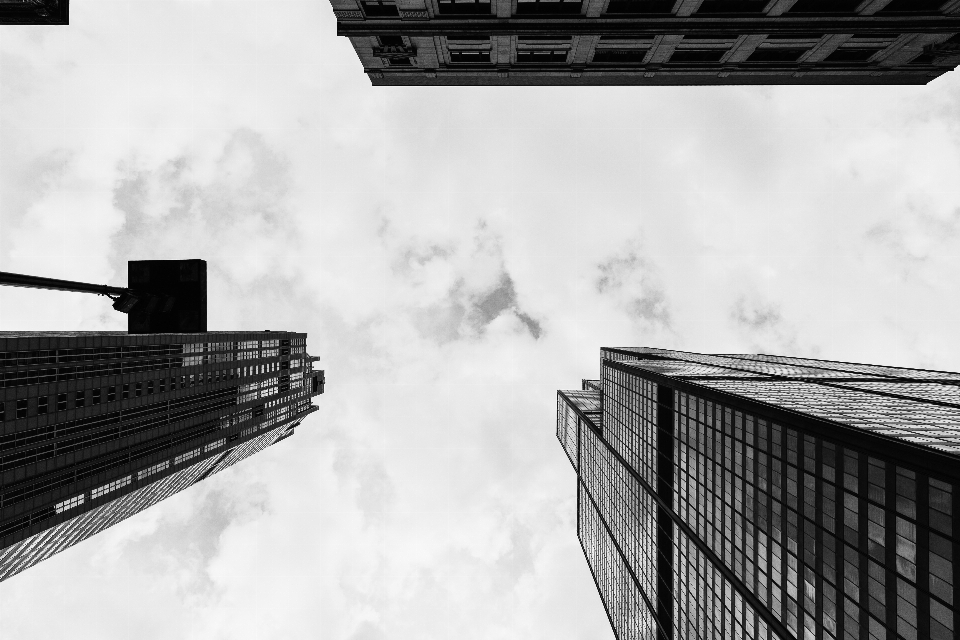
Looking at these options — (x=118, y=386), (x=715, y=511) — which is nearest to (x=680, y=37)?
(x=715, y=511)

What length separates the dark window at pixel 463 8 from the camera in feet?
117

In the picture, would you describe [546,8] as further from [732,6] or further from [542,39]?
[732,6]

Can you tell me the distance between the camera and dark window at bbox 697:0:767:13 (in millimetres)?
34938

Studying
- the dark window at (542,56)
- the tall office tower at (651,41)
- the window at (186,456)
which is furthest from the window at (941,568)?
the window at (186,456)

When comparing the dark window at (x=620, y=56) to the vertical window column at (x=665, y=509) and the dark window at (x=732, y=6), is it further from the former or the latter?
the vertical window column at (x=665, y=509)

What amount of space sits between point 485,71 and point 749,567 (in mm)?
57833

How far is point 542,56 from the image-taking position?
1692 inches

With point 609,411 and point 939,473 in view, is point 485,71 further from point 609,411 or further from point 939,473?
point 609,411

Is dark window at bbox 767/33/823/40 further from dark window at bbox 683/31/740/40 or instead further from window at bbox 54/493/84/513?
window at bbox 54/493/84/513

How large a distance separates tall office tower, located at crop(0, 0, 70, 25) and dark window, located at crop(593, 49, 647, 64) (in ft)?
155

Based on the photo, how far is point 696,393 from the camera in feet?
180

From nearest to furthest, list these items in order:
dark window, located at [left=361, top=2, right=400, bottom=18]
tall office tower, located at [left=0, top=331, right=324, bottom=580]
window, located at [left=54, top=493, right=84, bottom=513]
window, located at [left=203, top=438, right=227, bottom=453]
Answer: dark window, located at [left=361, top=2, right=400, bottom=18]
tall office tower, located at [left=0, top=331, right=324, bottom=580]
window, located at [left=54, top=493, right=84, bottom=513]
window, located at [left=203, top=438, right=227, bottom=453]

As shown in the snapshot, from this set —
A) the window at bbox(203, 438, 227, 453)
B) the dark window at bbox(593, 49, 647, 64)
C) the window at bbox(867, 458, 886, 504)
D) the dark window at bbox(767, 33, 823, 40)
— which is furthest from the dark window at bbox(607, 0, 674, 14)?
the window at bbox(203, 438, 227, 453)

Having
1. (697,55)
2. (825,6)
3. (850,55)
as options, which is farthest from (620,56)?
(850,55)
